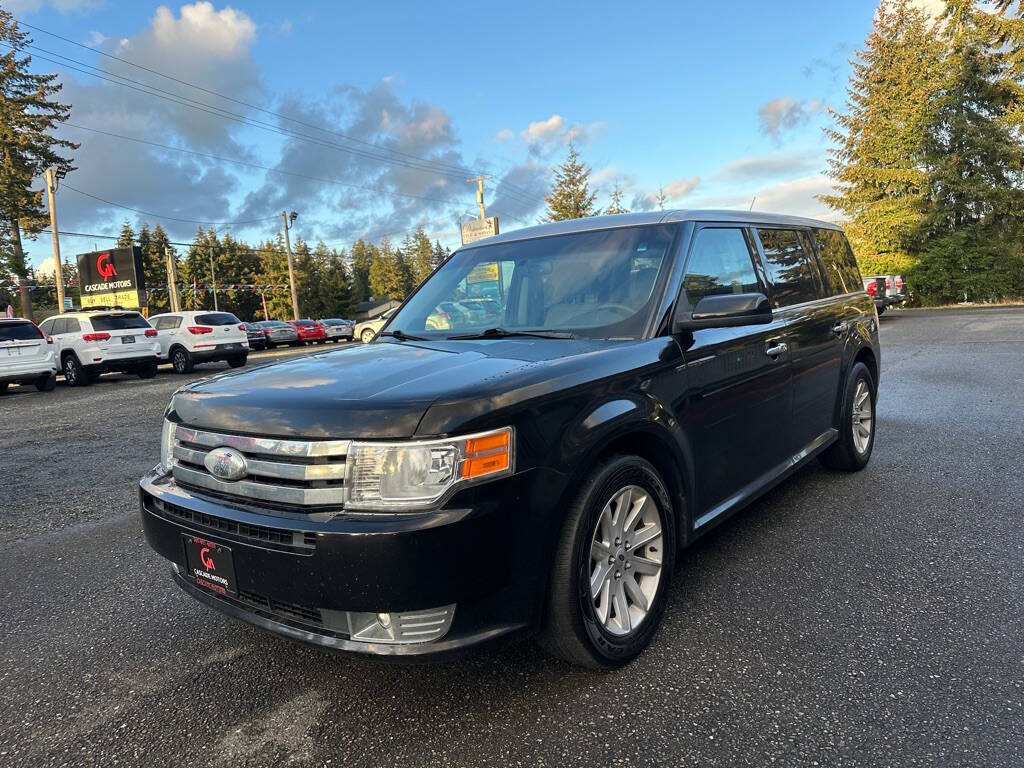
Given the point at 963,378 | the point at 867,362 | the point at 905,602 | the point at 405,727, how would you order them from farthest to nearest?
the point at 963,378 < the point at 867,362 < the point at 905,602 < the point at 405,727

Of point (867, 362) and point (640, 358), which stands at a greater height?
point (640, 358)

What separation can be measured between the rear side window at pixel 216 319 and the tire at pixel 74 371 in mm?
3367

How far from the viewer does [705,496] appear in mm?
3053

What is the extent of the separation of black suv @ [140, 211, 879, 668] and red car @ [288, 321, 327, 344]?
35.6 m

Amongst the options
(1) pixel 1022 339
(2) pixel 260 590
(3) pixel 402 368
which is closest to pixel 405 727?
(2) pixel 260 590

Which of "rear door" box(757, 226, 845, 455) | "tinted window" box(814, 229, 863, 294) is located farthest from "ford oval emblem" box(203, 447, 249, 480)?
"tinted window" box(814, 229, 863, 294)

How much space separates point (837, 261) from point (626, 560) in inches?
138

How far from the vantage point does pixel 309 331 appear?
123 feet

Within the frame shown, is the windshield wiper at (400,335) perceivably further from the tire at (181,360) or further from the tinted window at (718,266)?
the tire at (181,360)

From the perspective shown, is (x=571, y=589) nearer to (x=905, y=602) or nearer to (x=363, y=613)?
(x=363, y=613)

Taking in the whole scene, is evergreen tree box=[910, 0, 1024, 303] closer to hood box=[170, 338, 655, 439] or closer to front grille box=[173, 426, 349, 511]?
hood box=[170, 338, 655, 439]

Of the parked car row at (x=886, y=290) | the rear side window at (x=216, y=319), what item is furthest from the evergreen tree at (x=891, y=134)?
the rear side window at (x=216, y=319)

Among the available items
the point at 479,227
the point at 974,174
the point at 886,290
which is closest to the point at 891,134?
the point at 974,174

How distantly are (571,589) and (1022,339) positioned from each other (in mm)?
15781
